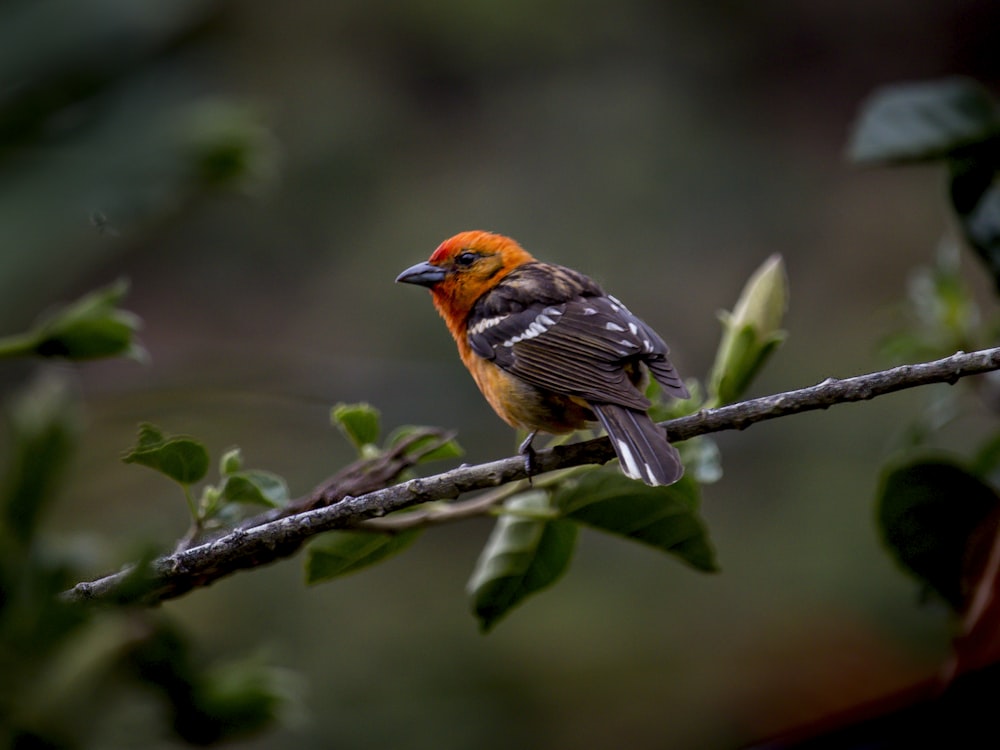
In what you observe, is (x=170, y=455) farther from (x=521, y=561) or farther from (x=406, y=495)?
(x=521, y=561)

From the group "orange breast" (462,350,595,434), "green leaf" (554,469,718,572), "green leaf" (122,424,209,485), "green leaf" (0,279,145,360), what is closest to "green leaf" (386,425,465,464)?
"green leaf" (554,469,718,572)

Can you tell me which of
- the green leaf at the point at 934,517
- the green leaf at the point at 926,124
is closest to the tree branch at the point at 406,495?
the green leaf at the point at 934,517

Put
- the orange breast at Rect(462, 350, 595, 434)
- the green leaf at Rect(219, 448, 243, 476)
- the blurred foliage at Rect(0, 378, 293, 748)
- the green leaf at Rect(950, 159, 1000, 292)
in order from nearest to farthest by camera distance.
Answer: the blurred foliage at Rect(0, 378, 293, 748), the green leaf at Rect(219, 448, 243, 476), the green leaf at Rect(950, 159, 1000, 292), the orange breast at Rect(462, 350, 595, 434)

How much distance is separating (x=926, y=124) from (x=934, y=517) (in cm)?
85

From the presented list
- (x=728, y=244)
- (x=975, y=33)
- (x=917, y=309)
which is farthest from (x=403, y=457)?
(x=975, y=33)

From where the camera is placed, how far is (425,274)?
10.2ft

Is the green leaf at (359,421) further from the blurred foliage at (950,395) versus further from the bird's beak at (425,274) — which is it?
the bird's beak at (425,274)

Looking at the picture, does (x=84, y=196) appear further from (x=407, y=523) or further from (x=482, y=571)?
(x=482, y=571)

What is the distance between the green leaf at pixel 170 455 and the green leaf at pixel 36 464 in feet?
1.26

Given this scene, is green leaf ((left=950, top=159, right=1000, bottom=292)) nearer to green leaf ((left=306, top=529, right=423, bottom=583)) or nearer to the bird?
the bird

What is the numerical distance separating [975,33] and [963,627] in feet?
19.1

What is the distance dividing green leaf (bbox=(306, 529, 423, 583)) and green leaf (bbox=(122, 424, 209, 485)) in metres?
0.21

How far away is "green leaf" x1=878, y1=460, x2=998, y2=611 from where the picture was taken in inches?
77.8

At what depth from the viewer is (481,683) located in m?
5.09
